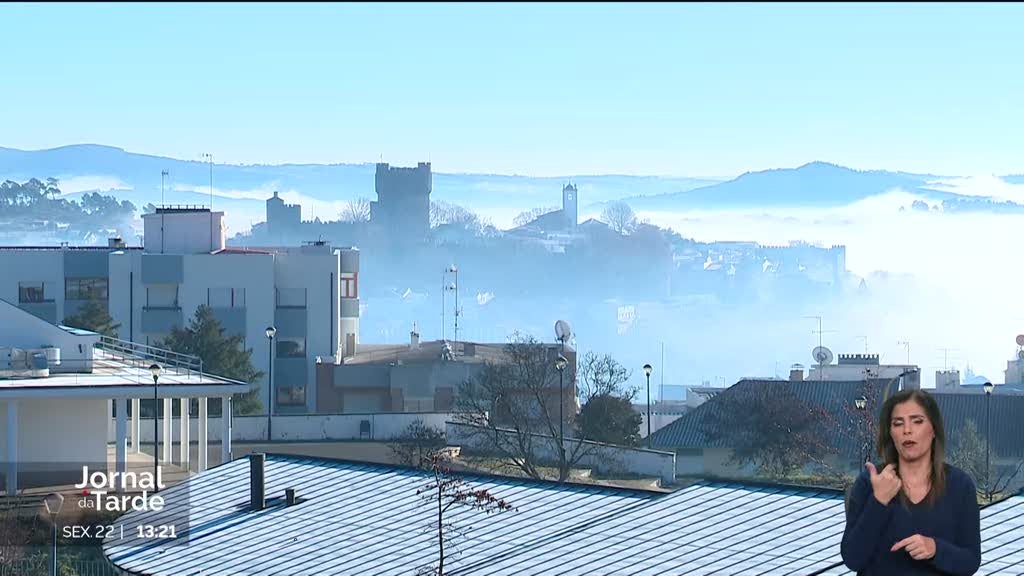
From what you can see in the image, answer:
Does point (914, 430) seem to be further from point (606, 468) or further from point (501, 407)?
point (501, 407)

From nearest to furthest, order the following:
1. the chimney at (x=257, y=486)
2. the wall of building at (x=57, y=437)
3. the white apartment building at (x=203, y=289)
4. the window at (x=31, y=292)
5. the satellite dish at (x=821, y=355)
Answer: the chimney at (x=257, y=486), the wall of building at (x=57, y=437), the white apartment building at (x=203, y=289), the window at (x=31, y=292), the satellite dish at (x=821, y=355)

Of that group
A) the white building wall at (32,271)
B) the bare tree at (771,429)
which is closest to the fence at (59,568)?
the bare tree at (771,429)

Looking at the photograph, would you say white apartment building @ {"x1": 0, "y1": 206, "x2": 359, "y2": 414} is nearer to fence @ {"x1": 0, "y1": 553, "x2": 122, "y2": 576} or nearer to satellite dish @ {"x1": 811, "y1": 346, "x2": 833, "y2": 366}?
satellite dish @ {"x1": 811, "y1": 346, "x2": 833, "y2": 366}

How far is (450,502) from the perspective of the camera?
2038 centimetres

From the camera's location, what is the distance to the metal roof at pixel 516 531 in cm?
1812

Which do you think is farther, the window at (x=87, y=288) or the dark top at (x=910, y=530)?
the window at (x=87, y=288)

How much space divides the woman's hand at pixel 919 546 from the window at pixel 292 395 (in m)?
72.4

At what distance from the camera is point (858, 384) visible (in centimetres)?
6675

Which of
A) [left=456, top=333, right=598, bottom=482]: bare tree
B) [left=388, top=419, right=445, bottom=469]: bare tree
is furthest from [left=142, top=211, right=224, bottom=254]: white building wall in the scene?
[left=388, top=419, right=445, bottom=469]: bare tree

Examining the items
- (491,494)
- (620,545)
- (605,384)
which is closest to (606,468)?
(605,384)

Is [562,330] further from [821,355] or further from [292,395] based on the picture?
[821,355]

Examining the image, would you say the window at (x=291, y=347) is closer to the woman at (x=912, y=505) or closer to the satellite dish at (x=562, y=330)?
the satellite dish at (x=562, y=330)

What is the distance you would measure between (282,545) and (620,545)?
463 cm

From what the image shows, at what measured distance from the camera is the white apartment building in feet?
256
